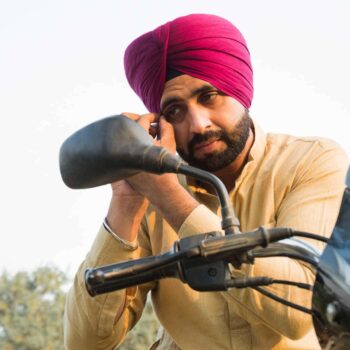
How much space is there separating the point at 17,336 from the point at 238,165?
1905cm

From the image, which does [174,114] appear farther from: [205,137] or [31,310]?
[31,310]

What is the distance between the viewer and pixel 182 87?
3.66 m

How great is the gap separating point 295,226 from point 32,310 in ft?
65.9

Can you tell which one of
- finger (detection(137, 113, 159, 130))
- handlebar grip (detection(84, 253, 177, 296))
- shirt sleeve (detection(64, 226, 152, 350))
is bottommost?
shirt sleeve (detection(64, 226, 152, 350))

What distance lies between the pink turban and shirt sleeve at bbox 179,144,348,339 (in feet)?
1.60

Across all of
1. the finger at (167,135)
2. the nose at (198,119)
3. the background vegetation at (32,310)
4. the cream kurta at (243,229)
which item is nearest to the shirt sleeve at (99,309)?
the cream kurta at (243,229)

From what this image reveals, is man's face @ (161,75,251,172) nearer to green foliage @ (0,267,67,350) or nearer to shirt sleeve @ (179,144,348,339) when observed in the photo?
shirt sleeve @ (179,144,348,339)

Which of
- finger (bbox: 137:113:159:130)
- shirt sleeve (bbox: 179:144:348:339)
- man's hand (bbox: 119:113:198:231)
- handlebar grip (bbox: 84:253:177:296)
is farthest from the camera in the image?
finger (bbox: 137:113:159:130)

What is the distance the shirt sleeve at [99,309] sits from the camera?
3293 mm

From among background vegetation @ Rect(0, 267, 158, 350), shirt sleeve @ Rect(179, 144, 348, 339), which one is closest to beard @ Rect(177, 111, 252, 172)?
shirt sleeve @ Rect(179, 144, 348, 339)

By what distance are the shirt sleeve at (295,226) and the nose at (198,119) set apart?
42 centimetres

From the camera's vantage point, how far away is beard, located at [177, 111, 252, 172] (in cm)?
354

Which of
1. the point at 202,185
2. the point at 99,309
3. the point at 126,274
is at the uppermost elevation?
the point at 126,274

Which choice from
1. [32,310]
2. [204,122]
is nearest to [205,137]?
[204,122]
